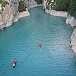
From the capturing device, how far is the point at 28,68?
43375 millimetres

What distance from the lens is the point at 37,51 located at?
172 ft

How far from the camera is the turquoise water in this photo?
42406mm

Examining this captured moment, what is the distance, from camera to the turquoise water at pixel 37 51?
42406 millimetres

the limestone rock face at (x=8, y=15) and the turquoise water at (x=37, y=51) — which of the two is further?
the limestone rock face at (x=8, y=15)

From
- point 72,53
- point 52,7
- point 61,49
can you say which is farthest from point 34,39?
point 52,7

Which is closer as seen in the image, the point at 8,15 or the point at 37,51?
the point at 37,51

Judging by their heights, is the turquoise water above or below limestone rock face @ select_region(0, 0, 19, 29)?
below

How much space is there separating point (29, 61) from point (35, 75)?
22.5 ft

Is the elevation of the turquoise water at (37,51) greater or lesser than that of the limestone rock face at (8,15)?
lesser

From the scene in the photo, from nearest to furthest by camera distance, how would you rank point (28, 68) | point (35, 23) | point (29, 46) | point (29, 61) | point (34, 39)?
point (28, 68) → point (29, 61) → point (29, 46) → point (34, 39) → point (35, 23)

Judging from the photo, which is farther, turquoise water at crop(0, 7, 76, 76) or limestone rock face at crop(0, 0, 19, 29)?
limestone rock face at crop(0, 0, 19, 29)

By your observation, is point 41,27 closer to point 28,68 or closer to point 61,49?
point 61,49

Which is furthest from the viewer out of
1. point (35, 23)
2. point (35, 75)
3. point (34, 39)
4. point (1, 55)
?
point (35, 23)

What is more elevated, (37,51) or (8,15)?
(8,15)
